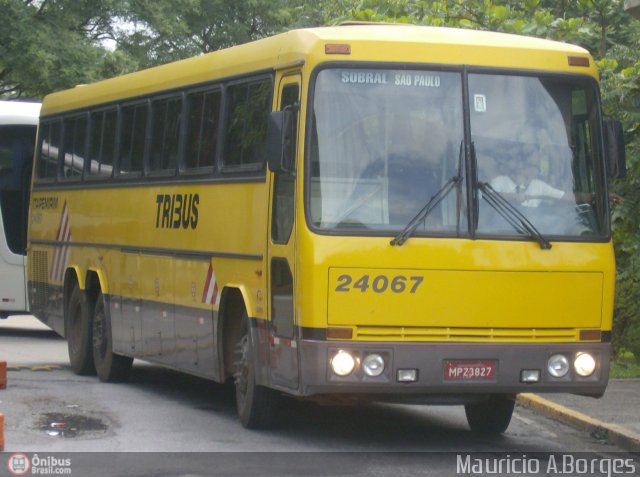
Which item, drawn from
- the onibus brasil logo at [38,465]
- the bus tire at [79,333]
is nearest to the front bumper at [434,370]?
the onibus brasil logo at [38,465]

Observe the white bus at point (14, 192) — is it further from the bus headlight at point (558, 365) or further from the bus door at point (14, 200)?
the bus headlight at point (558, 365)

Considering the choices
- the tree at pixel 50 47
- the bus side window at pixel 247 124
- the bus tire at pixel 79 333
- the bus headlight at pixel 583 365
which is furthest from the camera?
the tree at pixel 50 47

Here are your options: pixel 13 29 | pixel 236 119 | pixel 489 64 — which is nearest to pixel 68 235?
pixel 236 119

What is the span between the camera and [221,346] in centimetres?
1241

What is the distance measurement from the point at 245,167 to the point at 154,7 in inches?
1073

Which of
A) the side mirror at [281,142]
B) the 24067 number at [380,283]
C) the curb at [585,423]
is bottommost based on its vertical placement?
the curb at [585,423]

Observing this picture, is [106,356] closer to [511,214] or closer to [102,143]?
[102,143]

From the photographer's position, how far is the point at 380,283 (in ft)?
34.3

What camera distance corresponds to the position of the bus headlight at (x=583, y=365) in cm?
1084

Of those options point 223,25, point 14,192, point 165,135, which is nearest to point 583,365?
point 165,135

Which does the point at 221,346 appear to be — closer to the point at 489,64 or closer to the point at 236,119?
the point at 236,119

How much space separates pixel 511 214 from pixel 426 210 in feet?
2.18

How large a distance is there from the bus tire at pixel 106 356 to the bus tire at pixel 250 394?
3.97 meters

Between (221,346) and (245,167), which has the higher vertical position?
(245,167)
